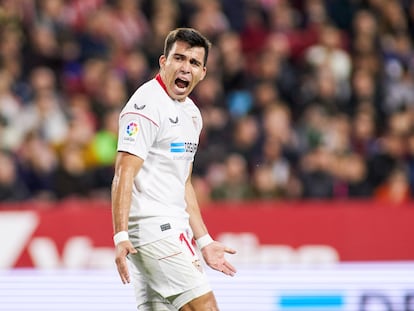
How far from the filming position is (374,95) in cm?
1412

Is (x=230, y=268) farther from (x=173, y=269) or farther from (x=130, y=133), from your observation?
(x=130, y=133)

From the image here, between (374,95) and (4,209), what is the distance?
5.32m

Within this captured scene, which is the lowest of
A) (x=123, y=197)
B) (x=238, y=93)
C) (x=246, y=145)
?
(x=123, y=197)

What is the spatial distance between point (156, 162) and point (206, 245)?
2.14 feet

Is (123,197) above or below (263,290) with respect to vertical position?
above

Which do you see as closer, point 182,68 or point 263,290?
point 182,68

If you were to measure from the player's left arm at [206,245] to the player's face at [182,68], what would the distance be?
0.55 m

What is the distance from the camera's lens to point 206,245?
20.8 ft

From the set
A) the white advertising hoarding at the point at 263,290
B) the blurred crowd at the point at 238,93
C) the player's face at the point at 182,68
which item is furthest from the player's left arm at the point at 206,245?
the blurred crowd at the point at 238,93

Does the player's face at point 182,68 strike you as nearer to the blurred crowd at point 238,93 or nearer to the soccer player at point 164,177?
A: the soccer player at point 164,177

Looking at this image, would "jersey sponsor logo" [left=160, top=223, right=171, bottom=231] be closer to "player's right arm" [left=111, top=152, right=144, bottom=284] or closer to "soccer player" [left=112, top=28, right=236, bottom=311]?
"soccer player" [left=112, top=28, right=236, bottom=311]

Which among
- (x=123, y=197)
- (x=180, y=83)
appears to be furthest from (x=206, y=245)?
(x=180, y=83)

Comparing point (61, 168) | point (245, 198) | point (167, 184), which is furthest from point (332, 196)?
point (167, 184)

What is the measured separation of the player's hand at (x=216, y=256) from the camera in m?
6.22
